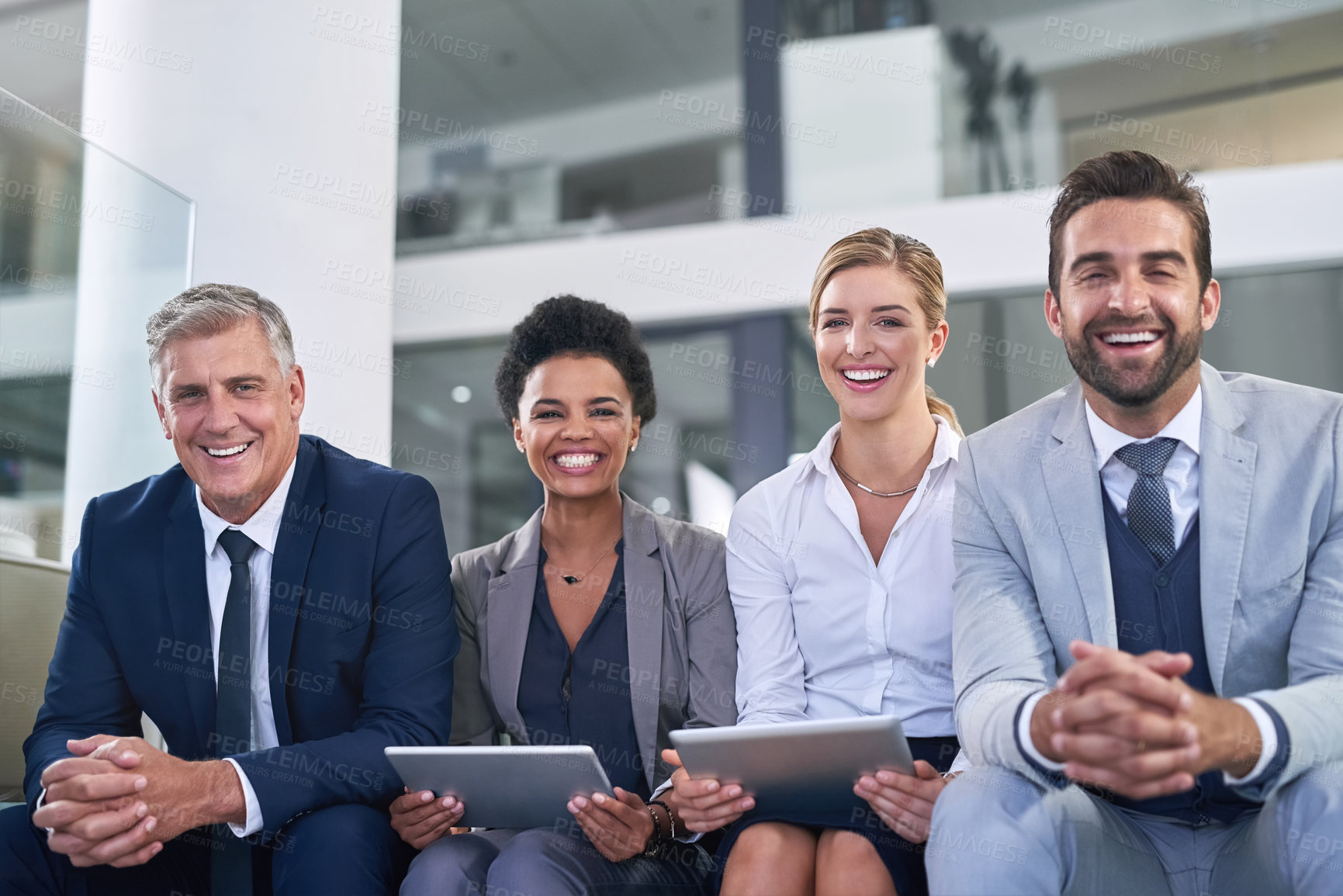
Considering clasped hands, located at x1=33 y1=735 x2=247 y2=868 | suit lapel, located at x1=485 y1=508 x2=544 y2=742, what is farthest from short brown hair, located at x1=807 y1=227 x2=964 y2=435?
clasped hands, located at x1=33 y1=735 x2=247 y2=868

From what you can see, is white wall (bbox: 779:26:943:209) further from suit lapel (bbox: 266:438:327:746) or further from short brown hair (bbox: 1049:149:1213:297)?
suit lapel (bbox: 266:438:327:746)

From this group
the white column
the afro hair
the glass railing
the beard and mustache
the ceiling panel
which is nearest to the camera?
the beard and mustache

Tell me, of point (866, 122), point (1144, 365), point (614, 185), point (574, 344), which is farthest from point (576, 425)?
point (614, 185)

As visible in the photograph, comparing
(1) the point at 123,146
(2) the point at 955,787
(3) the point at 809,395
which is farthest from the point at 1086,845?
(3) the point at 809,395

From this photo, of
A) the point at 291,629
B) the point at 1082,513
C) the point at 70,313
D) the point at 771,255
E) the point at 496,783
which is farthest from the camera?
the point at 771,255

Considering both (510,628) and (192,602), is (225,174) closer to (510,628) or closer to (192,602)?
(192,602)

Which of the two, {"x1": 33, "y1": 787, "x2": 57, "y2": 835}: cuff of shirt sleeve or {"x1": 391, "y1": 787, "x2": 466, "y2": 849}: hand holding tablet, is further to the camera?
{"x1": 391, "y1": 787, "x2": 466, "y2": 849}: hand holding tablet

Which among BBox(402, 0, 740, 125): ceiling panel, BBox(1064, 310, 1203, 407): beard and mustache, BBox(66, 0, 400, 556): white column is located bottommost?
BBox(1064, 310, 1203, 407): beard and mustache

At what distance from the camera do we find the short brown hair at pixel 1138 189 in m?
1.78

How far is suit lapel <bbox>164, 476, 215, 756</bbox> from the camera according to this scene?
2.04m

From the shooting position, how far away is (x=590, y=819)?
1892mm

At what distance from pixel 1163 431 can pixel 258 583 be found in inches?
64.5

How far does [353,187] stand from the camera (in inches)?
127

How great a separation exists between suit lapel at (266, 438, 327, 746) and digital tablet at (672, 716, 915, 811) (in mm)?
774
